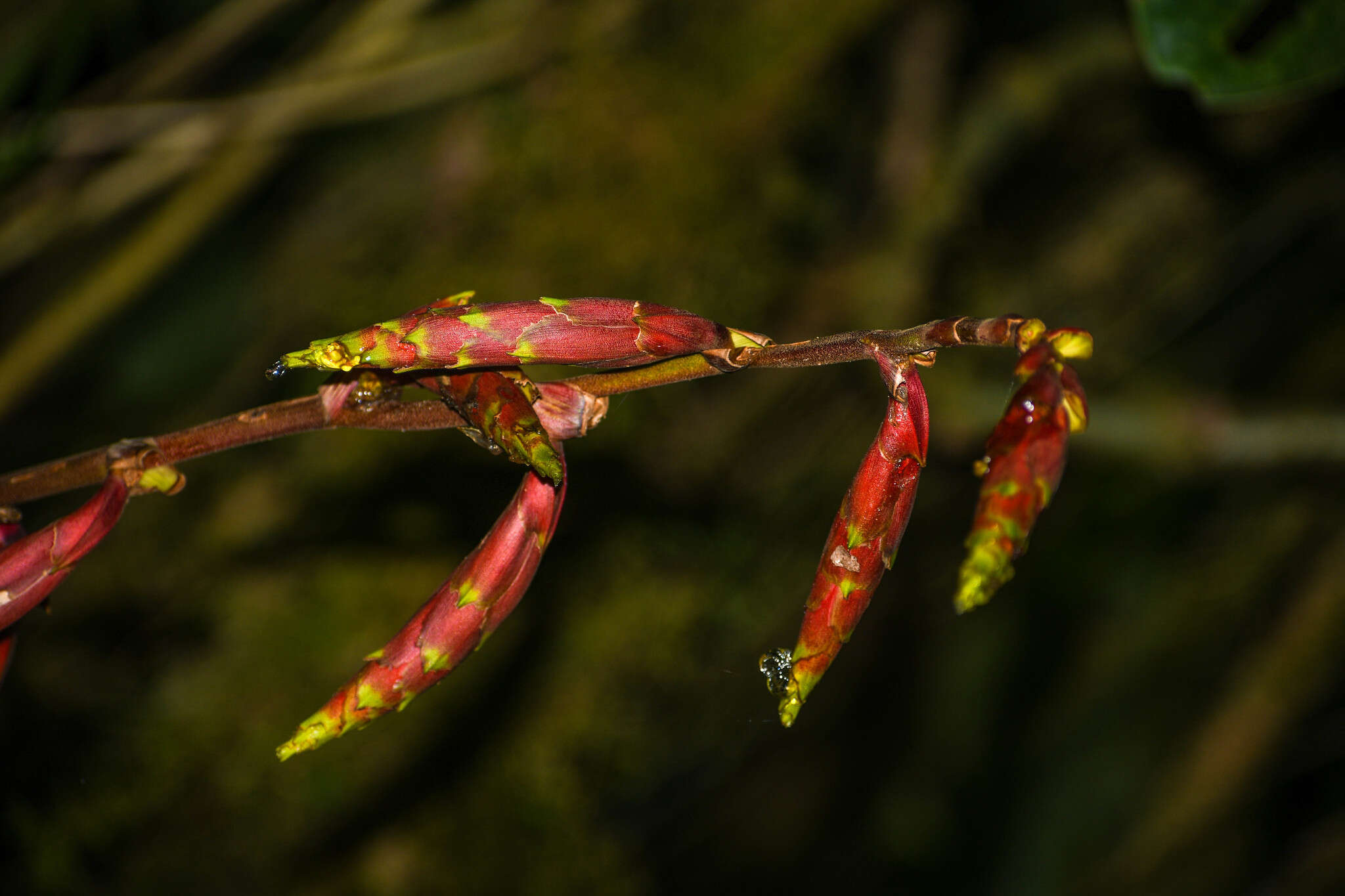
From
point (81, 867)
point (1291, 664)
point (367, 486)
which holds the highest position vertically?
point (367, 486)

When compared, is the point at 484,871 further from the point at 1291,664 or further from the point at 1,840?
the point at 1291,664

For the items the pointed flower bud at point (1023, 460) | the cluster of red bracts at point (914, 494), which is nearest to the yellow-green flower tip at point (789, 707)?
the cluster of red bracts at point (914, 494)

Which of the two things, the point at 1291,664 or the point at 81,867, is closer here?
the point at 81,867

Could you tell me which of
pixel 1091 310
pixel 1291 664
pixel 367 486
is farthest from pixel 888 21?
pixel 1291 664

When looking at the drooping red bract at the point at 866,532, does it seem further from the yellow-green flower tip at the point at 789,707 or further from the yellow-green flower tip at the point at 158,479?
the yellow-green flower tip at the point at 158,479

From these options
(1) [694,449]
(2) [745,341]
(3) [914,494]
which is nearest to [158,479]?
(2) [745,341]

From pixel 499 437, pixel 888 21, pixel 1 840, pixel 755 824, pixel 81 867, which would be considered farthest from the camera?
pixel 755 824
